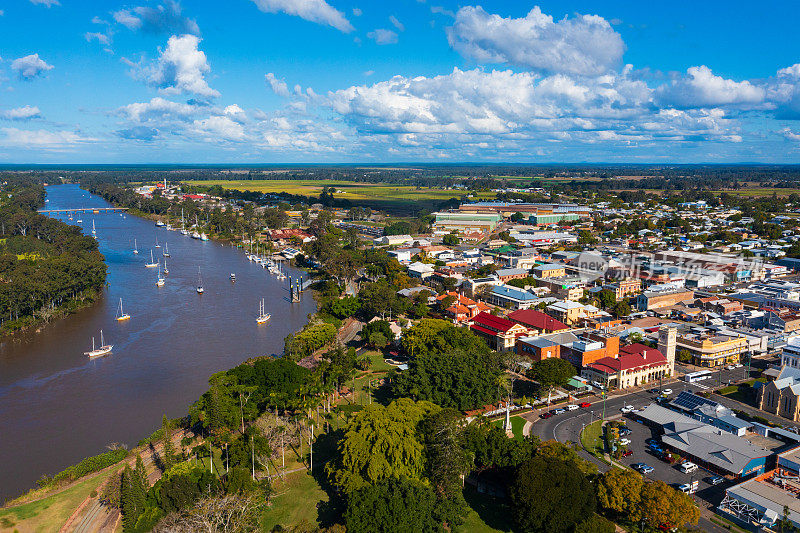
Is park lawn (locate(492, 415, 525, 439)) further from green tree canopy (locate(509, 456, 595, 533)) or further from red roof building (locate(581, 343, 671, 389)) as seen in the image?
red roof building (locate(581, 343, 671, 389))

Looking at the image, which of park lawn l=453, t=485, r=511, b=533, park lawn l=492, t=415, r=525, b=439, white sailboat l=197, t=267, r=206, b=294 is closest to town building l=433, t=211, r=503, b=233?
white sailboat l=197, t=267, r=206, b=294

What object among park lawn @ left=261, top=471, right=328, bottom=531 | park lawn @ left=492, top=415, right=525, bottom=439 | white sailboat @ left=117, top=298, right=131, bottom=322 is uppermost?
white sailboat @ left=117, top=298, right=131, bottom=322

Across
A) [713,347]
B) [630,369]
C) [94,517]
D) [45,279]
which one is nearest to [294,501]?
[94,517]

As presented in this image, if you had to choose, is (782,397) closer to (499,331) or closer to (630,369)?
(630,369)

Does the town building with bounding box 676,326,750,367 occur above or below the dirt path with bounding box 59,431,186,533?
above

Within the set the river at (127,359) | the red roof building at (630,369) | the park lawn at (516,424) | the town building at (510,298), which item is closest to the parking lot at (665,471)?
the park lawn at (516,424)

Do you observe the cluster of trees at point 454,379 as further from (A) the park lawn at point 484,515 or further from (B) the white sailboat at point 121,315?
(B) the white sailboat at point 121,315
